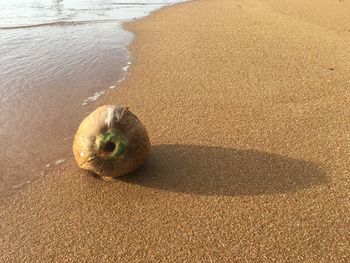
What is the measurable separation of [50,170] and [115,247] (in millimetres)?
1230

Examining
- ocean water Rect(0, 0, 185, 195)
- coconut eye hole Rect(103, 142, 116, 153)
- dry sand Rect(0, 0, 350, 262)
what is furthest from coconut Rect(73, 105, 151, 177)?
ocean water Rect(0, 0, 185, 195)

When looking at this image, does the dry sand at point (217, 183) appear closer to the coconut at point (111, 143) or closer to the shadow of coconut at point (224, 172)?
the shadow of coconut at point (224, 172)

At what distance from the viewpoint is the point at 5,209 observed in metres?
2.93

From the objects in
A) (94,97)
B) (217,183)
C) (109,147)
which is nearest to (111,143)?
(109,147)

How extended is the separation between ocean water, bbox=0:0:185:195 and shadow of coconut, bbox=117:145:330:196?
98cm

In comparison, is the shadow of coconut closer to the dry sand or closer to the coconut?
the dry sand

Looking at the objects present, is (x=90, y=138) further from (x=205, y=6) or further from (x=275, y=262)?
(x=205, y=6)

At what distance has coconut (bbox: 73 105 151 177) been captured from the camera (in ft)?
9.69

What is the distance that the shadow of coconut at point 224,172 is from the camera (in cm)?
302

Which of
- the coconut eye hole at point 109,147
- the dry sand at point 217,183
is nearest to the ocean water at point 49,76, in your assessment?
the dry sand at point 217,183

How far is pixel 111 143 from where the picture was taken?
2.95m

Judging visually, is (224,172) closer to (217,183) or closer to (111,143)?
(217,183)

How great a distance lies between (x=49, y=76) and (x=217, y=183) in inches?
137

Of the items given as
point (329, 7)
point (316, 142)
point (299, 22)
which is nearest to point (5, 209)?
point (316, 142)
